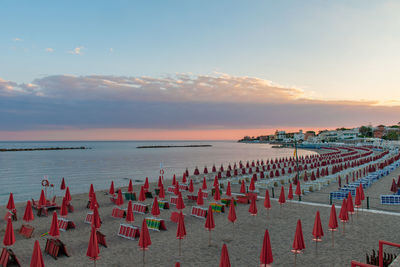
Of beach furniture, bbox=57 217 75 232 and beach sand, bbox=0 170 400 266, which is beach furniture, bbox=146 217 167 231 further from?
beach furniture, bbox=57 217 75 232

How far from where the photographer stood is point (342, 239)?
38.9ft

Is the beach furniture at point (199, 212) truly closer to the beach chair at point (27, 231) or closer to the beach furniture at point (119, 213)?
the beach furniture at point (119, 213)

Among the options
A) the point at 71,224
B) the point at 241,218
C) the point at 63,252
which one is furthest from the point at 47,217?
the point at 241,218

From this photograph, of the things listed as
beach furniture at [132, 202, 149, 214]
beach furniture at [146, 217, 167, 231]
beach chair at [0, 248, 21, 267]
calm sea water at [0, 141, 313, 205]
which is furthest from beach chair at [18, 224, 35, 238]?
calm sea water at [0, 141, 313, 205]

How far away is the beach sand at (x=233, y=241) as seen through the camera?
32.8ft

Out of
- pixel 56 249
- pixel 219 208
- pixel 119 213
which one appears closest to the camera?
pixel 56 249

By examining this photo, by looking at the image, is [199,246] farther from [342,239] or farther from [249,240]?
[342,239]

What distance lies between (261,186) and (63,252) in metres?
18.2

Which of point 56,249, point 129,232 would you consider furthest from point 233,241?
point 56,249

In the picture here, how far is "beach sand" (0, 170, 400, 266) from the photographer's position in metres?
9.98

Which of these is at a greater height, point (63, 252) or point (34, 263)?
point (34, 263)

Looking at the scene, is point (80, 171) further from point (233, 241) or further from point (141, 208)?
point (233, 241)

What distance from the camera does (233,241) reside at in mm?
11914

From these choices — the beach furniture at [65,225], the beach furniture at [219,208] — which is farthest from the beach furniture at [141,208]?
the beach furniture at [219,208]
